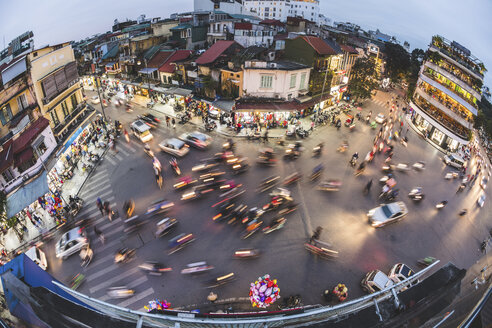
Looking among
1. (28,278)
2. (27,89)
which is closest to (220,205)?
(28,278)

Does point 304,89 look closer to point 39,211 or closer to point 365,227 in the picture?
point 365,227

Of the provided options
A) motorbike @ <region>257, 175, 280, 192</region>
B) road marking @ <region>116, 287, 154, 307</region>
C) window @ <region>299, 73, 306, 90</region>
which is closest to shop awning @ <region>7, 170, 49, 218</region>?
road marking @ <region>116, 287, 154, 307</region>

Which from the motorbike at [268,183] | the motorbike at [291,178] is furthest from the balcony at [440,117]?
the motorbike at [268,183]

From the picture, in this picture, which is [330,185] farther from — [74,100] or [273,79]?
[74,100]

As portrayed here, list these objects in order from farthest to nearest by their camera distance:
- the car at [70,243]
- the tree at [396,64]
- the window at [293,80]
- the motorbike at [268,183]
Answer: the tree at [396,64]
the window at [293,80]
the motorbike at [268,183]
the car at [70,243]

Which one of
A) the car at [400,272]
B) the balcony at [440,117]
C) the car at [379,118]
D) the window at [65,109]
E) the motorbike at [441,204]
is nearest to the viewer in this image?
the car at [400,272]

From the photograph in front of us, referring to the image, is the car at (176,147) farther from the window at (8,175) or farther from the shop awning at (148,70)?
the shop awning at (148,70)

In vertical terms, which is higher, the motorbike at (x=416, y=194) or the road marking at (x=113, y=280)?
the motorbike at (x=416, y=194)
